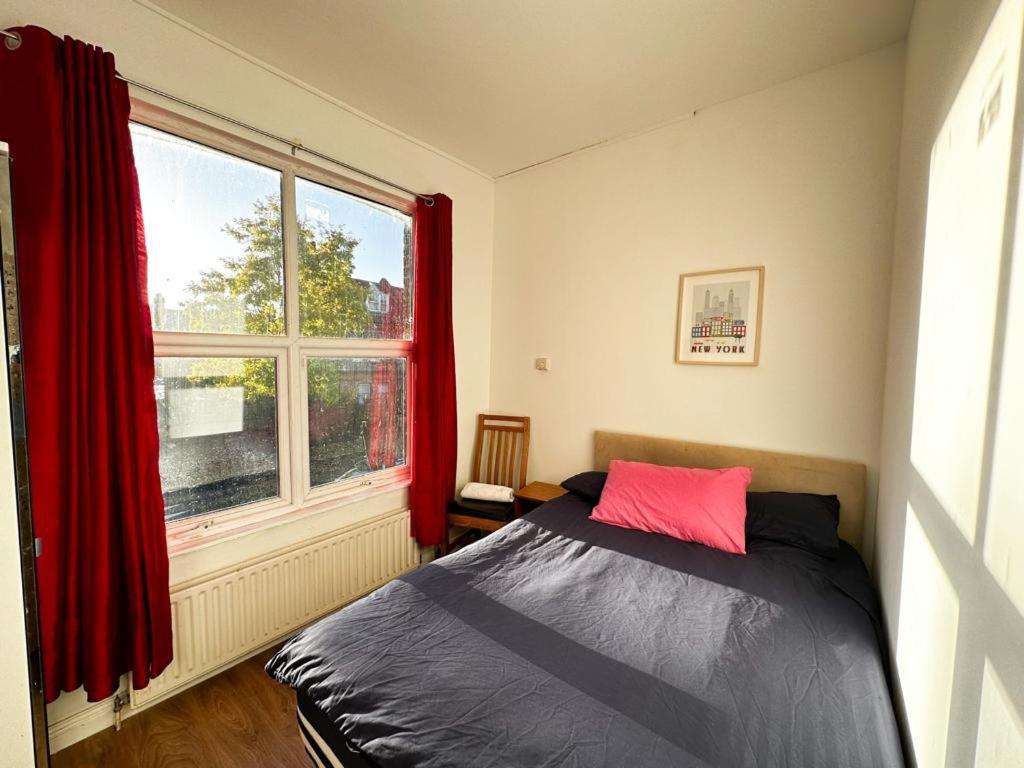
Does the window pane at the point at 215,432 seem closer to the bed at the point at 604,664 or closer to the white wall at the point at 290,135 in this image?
the white wall at the point at 290,135

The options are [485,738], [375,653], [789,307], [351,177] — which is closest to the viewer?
[485,738]

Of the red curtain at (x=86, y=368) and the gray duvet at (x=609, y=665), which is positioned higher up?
the red curtain at (x=86, y=368)

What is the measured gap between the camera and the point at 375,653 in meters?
1.18

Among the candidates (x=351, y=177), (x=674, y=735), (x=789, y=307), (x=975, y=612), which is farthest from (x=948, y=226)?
(x=351, y=177)

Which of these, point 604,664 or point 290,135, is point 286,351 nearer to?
point 290,135

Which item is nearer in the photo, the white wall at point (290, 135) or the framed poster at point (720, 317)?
the white wall at point (290, 135)

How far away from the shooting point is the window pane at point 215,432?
1.80 meters

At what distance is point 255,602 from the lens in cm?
196

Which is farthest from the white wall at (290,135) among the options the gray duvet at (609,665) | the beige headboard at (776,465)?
the beige headboard at (776,465)

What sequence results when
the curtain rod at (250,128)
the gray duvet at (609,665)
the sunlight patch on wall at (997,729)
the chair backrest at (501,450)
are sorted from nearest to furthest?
the sunlight patch on wall at (997,729)
the gray duvet at (609,665)
the curtain rod at (250,128)
the chair backrest at (501,450)

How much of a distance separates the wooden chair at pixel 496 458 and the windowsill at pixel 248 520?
586mm

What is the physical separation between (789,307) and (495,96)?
6.14 feet

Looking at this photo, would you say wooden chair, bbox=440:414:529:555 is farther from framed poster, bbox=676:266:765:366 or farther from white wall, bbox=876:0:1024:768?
white wall, bbox=876:0:1024:768

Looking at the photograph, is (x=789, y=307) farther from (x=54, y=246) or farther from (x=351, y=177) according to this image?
(x=54, y=246)
